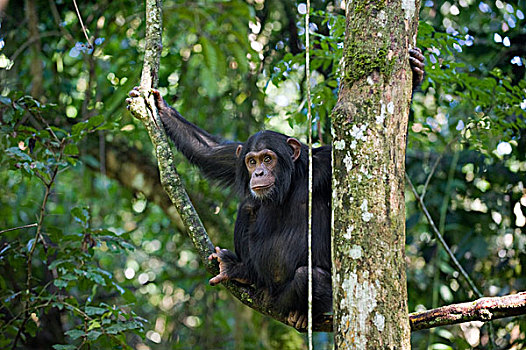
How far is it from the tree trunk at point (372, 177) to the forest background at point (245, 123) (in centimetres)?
189

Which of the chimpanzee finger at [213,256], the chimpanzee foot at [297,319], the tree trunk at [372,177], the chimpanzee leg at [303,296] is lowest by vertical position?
the chimpanzee foot at [297,319]

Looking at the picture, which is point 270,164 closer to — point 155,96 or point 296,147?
point 296,147

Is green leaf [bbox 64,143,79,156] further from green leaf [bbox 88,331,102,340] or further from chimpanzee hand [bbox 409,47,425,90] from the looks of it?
chimpanzee hand [bbox 409,47,425,90]

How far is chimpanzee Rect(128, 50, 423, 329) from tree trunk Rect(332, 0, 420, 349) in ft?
4.03

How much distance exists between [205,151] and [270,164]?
75 cm

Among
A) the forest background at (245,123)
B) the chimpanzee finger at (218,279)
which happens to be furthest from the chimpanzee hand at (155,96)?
the chimpanzee finger at (218,279)

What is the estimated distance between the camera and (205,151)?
15.7 feet

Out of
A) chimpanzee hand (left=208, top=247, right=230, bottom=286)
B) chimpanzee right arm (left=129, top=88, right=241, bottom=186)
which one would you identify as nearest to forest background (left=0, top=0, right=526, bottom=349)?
chimpanzee right arm (left=129, top=88, right=241, bottom=186)

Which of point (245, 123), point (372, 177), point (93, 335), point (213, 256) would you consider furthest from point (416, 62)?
point (245, 123)

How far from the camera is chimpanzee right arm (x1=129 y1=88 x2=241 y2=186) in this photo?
4.65m

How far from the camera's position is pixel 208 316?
7570 mm

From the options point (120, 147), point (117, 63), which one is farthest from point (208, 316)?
point (117, 63)

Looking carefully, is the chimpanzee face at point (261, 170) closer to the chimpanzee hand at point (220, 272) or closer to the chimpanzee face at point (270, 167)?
the chimpanzee face at point (270, 167)

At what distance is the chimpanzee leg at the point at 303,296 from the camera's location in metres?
3.78
